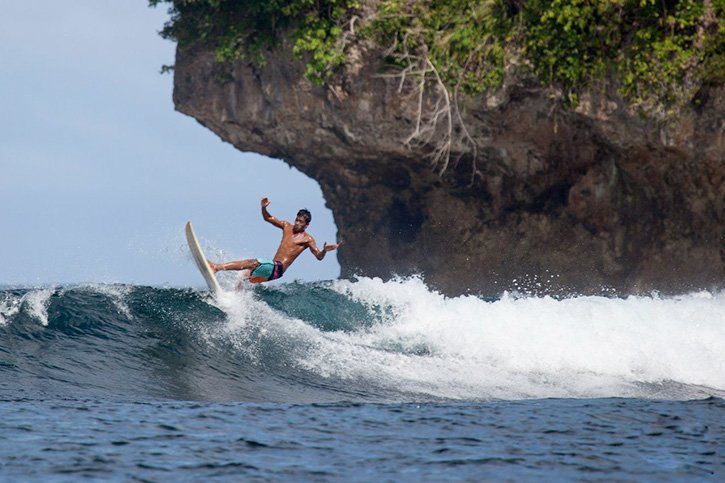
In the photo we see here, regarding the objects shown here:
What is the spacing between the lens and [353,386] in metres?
8.66

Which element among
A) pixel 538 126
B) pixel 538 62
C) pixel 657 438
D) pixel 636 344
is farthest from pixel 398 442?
pixel 538 126

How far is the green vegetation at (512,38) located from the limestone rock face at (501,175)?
583 mm

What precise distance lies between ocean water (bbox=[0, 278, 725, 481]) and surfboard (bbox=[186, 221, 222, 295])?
0.24 metres

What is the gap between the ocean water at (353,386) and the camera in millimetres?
5242

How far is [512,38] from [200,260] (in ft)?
26.0

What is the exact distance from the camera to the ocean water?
524 centimetres

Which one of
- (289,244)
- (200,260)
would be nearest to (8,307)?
(200,260)

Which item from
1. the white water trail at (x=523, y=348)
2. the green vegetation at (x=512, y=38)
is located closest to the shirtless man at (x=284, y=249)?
the white water trail at (x=523, y=348)

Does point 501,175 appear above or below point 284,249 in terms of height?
above

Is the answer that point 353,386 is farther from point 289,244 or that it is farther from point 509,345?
point 289,244

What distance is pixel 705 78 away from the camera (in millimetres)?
16188

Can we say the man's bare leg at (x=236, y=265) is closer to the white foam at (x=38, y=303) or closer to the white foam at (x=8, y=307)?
the white foam at (x=38, y=303)

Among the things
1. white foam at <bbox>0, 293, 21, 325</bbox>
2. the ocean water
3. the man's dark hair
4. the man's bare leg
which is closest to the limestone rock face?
the ocean water

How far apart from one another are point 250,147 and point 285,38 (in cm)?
369
